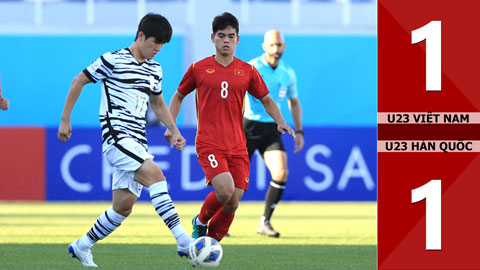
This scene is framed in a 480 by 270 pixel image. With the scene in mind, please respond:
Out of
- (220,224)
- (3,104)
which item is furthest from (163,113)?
(3,104)

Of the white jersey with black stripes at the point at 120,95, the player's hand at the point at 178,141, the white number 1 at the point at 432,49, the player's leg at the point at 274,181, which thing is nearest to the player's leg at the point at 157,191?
the white jersey with black stripes at the point at 120,95

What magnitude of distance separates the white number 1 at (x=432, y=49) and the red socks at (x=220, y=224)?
10.8 ft

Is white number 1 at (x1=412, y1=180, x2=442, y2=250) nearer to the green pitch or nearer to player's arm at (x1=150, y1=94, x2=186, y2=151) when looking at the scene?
the green pitch

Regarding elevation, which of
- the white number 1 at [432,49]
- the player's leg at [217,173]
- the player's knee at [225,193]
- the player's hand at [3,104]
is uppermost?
the white number 1 at [432,49]

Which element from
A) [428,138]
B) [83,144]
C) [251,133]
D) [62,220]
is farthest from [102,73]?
[83,144]

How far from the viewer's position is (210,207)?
816 cm

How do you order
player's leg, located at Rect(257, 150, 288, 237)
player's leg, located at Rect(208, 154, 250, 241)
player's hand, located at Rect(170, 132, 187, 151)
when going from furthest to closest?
player's leg, located at Rect(257, 150, 288, 237), player's leg, located at Rect(208, 154, 250, 241), player's hand, located at Rect(170, 132, 187, 151)

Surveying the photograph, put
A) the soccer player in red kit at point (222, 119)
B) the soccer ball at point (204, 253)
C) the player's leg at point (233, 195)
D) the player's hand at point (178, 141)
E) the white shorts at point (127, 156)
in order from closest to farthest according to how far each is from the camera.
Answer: the soccer ball at point (204, 253), the white shorts at point (127, 156), the player's hand at point (178, 141), the soccer player in red kit at point (222, 119), the player's leg at point (233, 195)

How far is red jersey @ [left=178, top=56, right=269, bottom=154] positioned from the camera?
800 cm

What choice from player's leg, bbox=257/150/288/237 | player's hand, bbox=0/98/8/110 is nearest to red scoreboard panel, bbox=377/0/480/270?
player's hand, bbox=0/98/8/110

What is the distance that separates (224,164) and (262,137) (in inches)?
111

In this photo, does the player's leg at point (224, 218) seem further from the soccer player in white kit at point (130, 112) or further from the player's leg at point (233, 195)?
the soccer player in white kit at point (130, 112)

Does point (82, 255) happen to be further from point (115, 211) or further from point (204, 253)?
point (204, 253)

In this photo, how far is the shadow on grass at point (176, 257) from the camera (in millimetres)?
7555
